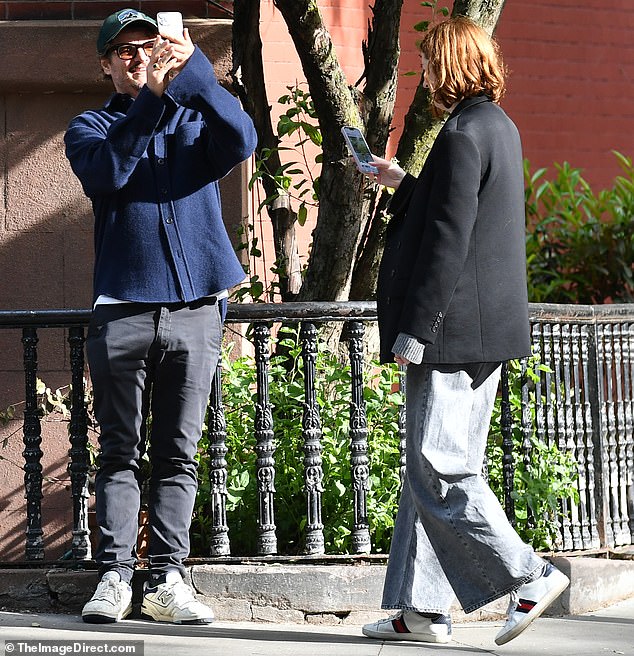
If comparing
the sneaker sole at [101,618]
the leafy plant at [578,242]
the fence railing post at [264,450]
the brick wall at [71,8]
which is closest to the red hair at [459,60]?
the fence railing post at [264,450]

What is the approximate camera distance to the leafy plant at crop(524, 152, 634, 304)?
8156 millimetres

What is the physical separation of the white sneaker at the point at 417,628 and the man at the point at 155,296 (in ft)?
2.30

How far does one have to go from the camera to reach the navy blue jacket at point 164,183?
13.6 feet

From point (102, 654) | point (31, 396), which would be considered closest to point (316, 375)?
point (31, 396)

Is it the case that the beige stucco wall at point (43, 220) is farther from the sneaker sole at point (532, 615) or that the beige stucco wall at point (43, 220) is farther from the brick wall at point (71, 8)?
the sneaker sole at point (532, 615)

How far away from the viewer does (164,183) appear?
4320 mm

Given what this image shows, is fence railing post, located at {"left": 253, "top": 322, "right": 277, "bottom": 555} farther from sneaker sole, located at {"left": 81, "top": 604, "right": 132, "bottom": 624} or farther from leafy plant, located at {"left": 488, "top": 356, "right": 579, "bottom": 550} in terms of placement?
leafy plant, located at {"left": 488, "top": 356, "right": 579, "bottom": 550}

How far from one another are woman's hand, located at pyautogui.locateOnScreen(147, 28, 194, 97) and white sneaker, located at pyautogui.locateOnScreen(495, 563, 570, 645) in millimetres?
2075

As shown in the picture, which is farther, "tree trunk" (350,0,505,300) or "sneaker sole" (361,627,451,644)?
"tree trunk" (350,0,505,300)

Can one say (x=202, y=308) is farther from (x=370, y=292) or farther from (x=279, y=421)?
(x=370, y=292)

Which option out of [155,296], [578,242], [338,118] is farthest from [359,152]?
[578,242]

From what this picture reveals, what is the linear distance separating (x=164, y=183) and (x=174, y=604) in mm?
1520

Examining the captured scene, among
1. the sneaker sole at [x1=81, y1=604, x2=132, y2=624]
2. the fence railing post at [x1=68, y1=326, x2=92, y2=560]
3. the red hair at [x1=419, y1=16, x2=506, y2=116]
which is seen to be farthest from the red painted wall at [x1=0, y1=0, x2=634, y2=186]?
the sneaker sole at [x1=81, y1=604, x2=132, y2=624]

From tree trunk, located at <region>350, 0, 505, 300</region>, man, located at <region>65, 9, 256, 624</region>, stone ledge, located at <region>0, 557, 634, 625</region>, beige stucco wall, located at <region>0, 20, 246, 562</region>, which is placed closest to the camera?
man, located at <region>65, 9, 256, 624</region>
